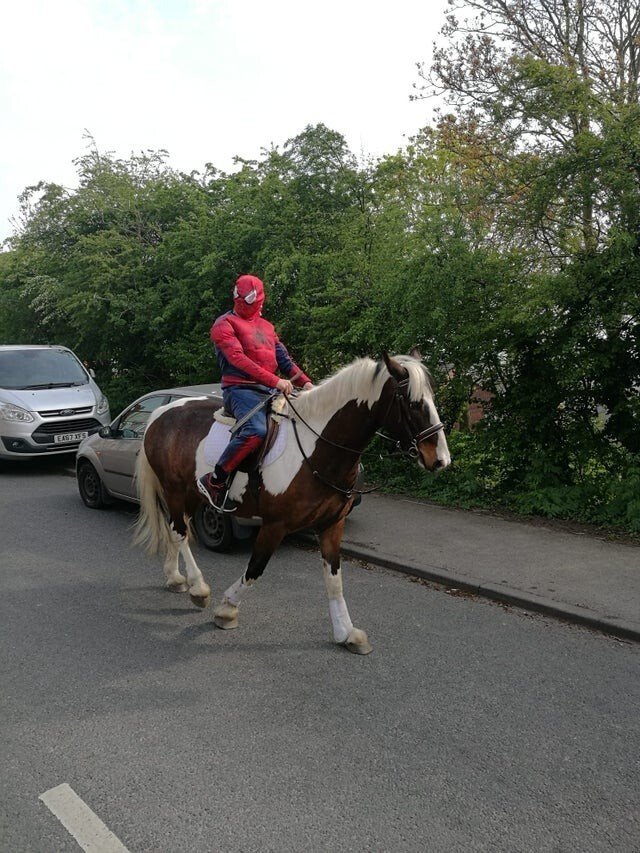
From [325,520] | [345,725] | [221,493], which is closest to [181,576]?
[221,493]

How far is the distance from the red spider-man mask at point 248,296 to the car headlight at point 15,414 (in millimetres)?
8219

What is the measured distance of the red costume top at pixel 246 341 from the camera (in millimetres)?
4910

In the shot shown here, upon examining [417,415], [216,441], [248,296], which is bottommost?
[216,441]

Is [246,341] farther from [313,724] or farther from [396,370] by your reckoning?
[313,724]

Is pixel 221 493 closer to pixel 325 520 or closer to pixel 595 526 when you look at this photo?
pixel 325 520

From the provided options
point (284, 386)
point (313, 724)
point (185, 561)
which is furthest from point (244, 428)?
point (313, 724)

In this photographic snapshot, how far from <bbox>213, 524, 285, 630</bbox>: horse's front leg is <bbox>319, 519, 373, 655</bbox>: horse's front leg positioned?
36 centimetres

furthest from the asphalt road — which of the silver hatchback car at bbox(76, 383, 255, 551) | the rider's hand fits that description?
the silver hatchback car at bbox(76, 383, 255, 551)

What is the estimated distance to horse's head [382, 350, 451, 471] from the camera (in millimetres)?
4250

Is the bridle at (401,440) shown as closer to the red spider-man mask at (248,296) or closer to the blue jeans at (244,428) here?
the blue jeans at (244,428)

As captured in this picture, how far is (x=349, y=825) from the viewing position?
9.64ft

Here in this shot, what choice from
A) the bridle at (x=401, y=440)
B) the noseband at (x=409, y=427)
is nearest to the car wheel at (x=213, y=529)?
the bridle at (x=401, y=440)

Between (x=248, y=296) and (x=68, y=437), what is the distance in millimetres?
8315

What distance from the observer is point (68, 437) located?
40.1 ft
